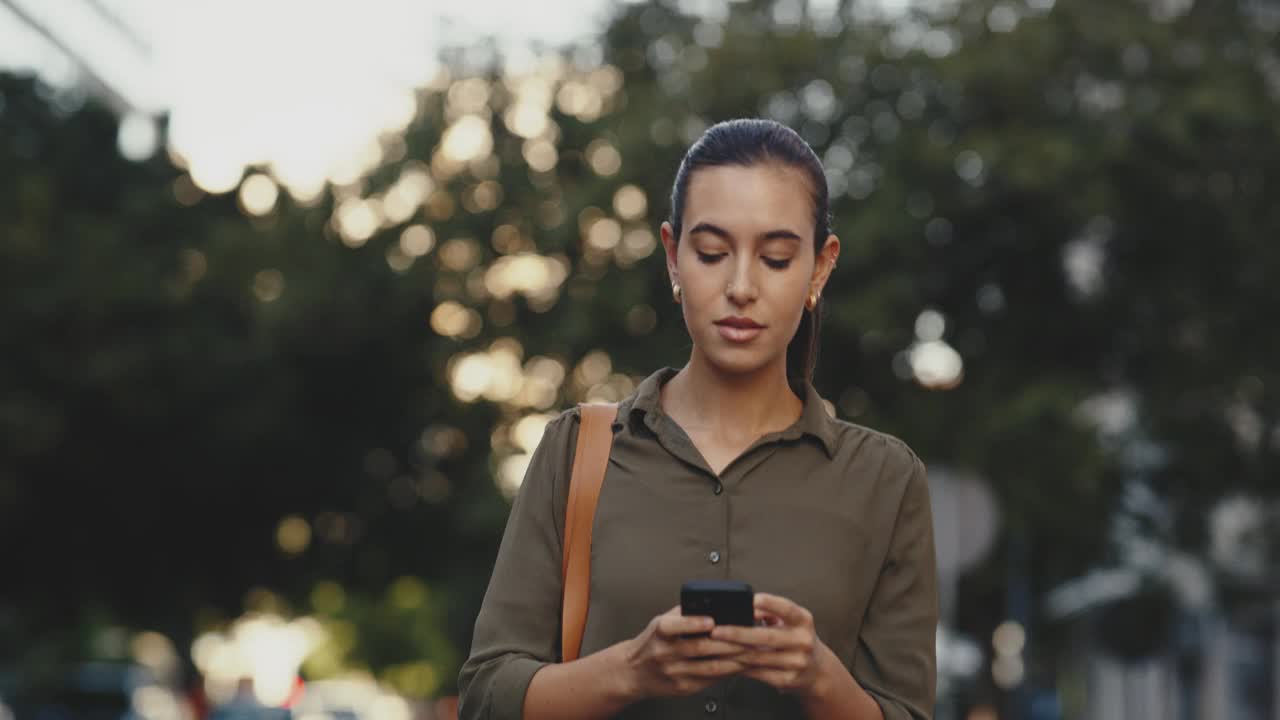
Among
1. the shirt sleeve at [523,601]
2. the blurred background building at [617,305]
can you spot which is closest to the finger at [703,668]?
the shirt sleeve at [523,601]

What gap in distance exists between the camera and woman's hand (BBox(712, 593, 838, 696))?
2822mm

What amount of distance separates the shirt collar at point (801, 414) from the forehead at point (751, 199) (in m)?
0.26

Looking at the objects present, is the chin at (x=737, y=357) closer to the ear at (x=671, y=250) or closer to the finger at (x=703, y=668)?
the ear at (x=671, y=250)

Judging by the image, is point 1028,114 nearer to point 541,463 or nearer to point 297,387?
point 297,387

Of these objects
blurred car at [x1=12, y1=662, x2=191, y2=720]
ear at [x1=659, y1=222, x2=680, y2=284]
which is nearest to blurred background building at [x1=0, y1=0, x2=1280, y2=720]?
blurred car at [x1=12, y1=662, x2=191, y2=720]

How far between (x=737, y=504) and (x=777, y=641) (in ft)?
1.30

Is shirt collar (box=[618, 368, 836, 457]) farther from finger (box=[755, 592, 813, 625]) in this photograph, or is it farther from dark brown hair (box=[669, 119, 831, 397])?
finger (box=[755, 592, 813, 625])

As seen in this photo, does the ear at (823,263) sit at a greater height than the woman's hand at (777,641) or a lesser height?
greater

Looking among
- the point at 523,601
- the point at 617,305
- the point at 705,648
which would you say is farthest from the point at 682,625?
the point at 617,305

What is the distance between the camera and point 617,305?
77.3 feet

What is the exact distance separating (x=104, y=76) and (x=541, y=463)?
48.0 ft

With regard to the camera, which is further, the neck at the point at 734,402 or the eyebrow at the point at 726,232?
the neck at the point at 734,402

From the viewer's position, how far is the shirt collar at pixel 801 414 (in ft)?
10.8

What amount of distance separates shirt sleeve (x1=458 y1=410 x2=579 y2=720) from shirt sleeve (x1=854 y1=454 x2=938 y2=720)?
17.9 inches
